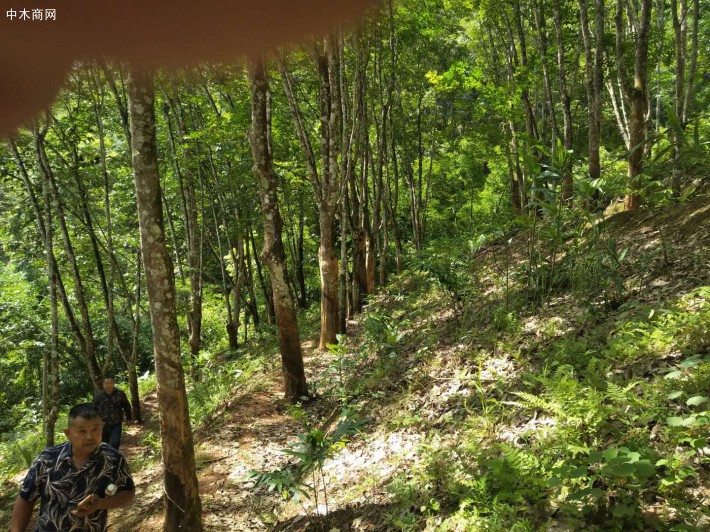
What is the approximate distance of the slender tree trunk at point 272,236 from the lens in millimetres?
6539

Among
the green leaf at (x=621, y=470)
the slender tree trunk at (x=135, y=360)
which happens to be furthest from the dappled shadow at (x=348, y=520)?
the slender tree trunk at (x=135, y=360)

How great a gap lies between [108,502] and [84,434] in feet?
1.53

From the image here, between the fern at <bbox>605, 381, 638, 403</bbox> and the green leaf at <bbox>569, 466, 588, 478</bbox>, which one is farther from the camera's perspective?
the fern at <bbox>605, 381, 638, 403</bbox>

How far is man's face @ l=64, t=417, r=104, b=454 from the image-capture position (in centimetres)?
289

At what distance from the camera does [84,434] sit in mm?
2906

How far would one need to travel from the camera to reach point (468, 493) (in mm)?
3203

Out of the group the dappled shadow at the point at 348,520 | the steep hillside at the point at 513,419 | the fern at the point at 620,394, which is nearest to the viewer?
the steep hillside at the point at 513,419

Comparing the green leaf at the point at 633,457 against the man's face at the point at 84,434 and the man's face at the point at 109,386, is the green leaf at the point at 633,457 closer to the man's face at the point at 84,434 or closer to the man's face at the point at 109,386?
the man's face at the point at 84,434

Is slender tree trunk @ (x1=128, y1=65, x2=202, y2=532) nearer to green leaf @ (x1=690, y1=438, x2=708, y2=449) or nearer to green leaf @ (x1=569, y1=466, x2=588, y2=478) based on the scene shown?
green leaf @ (x1=569, y1=466, x2=588, y2=478)

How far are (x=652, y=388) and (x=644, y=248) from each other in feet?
11.0

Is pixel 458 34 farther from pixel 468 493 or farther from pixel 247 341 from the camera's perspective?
pixel 468 493

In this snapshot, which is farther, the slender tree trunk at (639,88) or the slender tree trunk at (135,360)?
the slender tree trunk at (135,360)

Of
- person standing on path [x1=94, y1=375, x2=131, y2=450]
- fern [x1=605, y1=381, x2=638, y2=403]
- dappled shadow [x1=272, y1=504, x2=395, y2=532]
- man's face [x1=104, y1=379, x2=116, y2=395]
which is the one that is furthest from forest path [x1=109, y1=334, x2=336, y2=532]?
fern [x1=605, y1=381, x2=638, y2=403]

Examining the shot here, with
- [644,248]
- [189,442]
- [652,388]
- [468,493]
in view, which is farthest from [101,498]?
[644,248]
